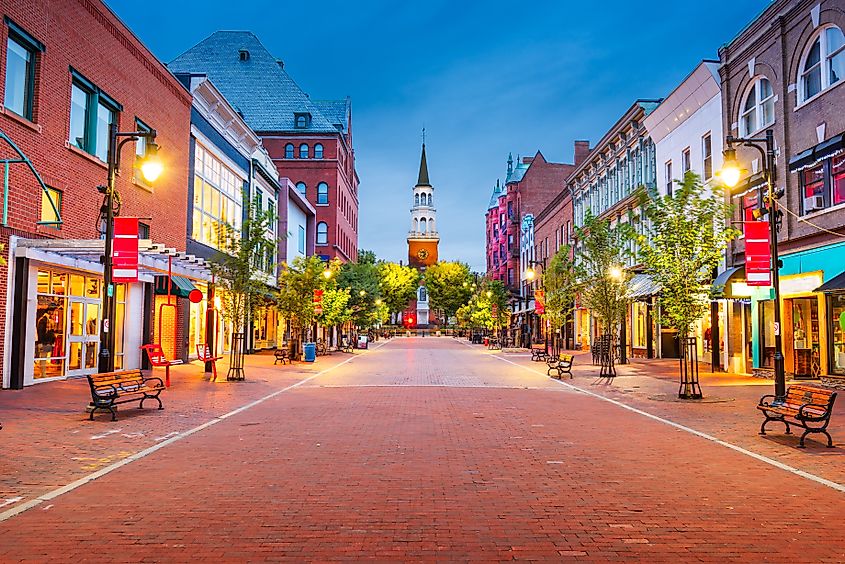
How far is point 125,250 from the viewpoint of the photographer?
1488 cm

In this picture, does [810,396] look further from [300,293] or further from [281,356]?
[300,293]

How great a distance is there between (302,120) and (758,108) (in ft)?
171

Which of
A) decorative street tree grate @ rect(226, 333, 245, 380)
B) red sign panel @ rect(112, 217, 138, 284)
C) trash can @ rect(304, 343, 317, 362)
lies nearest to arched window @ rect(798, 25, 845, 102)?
decorative street tree grate @ rect(226, 333, 245, 380)

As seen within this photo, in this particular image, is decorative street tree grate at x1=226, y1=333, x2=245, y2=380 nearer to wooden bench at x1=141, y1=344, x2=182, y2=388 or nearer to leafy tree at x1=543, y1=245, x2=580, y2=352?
wooden bench at x1=141, y1=344, x2=182, y2=388

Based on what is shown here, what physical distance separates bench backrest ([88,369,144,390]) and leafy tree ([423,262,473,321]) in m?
93.5

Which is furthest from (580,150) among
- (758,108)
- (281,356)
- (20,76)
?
(20,76)

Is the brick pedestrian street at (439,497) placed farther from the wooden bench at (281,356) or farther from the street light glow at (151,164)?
the wooden bench at (281,356)

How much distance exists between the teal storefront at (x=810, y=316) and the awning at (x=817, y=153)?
2464mm

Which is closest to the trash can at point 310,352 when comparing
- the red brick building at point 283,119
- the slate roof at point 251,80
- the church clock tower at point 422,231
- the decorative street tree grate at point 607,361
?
the decorative street tree grate at point 607,361

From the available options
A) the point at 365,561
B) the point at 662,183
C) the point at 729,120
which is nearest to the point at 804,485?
the point at 365,561

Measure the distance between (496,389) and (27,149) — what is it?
13.4 meters

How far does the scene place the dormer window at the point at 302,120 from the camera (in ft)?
230

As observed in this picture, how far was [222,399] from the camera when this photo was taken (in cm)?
1692

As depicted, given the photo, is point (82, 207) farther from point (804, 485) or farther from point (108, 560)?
point (804, 485)
